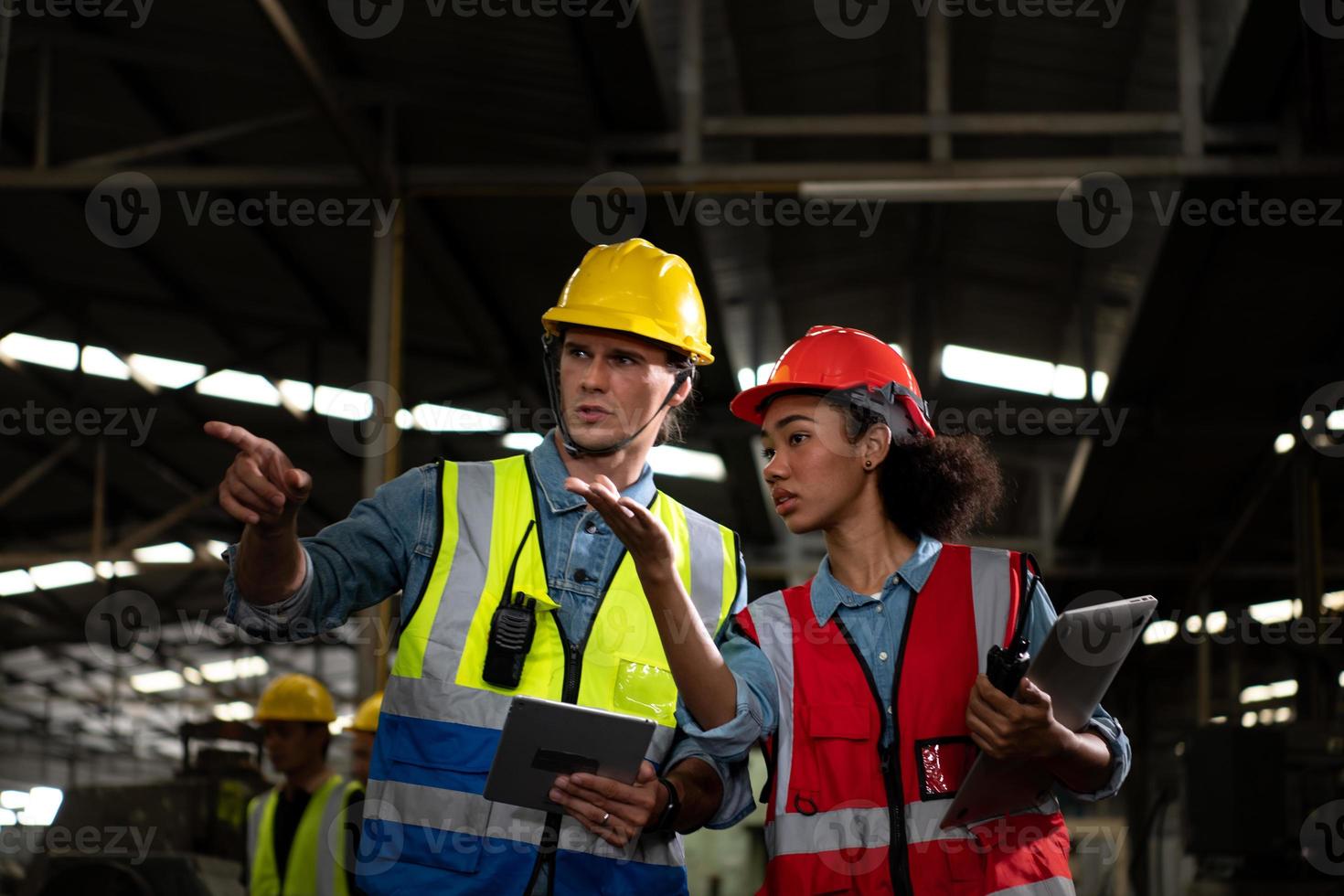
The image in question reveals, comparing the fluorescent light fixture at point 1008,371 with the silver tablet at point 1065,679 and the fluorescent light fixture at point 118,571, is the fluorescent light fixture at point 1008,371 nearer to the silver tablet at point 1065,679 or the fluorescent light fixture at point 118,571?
the fluorescent light fixture at point 118,571

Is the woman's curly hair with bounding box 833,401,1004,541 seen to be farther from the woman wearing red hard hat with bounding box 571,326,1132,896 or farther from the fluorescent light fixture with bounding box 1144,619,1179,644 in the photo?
the fluorescent light fixture with bounding box 1144,619,1179,644

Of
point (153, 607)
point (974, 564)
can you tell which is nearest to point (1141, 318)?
point (974, 564)

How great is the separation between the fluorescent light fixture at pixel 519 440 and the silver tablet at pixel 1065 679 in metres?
10.9

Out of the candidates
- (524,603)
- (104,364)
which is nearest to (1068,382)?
(104,364)

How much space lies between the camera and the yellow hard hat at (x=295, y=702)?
7.16m

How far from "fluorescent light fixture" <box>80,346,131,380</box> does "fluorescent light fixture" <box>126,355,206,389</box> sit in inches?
6.0

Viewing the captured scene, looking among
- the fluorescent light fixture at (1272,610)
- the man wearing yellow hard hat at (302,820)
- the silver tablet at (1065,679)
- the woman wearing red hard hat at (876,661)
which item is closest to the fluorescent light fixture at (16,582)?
the man wearing yellow hard hat at (302,820)

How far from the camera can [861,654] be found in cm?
274

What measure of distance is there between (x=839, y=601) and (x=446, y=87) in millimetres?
6595

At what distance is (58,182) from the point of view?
347 inches

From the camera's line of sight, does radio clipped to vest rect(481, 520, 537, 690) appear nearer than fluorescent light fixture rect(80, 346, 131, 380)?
Yes

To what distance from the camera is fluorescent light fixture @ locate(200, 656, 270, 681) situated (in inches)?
1064

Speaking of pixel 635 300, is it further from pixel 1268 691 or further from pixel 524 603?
pixel 1268 691

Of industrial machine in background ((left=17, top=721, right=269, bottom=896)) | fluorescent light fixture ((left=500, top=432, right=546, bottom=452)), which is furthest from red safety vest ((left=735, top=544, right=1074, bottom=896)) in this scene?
fluorescent light fixture ((left=500, top=432, right=546, bottom=452))
